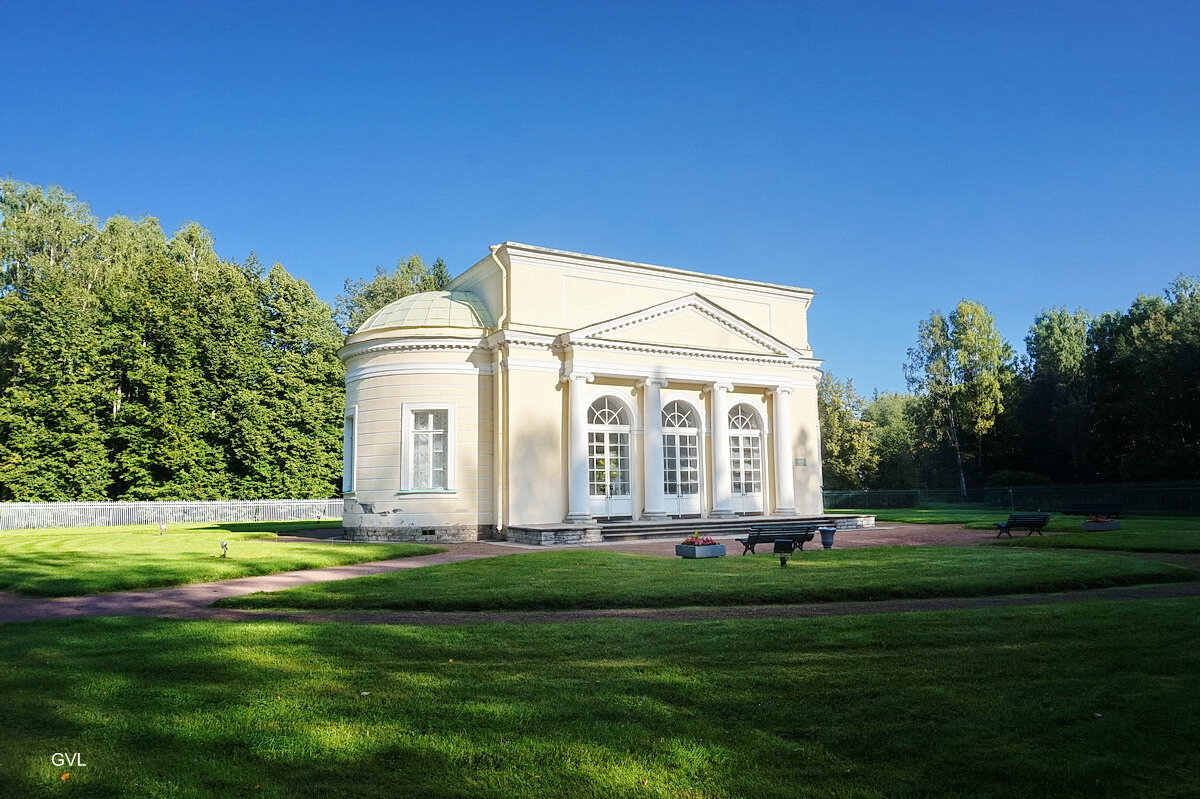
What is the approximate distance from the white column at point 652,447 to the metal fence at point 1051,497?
54.8ft

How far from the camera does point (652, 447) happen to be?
23.7 meters

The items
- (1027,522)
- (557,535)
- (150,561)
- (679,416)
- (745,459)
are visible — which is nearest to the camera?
(150,561)

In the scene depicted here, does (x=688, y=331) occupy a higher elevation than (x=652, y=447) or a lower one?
higher

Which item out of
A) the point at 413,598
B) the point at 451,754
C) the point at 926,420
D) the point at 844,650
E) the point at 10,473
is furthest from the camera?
the point at 926,420

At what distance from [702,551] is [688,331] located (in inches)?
418

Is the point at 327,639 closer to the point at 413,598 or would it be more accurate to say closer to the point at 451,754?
the point at 413,598

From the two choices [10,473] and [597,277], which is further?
[10,473]

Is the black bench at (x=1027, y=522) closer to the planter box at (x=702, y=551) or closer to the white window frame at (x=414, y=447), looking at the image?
the planter box at (x=702, y=551)

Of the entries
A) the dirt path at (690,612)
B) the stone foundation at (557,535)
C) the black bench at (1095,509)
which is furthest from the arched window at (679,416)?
the dirt path at (690,612)

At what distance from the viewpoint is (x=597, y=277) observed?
963 inches

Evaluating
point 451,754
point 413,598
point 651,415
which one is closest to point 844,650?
point 451,754

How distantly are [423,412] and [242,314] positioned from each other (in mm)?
19681

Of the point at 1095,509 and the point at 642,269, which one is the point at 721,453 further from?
the point at 1095,509

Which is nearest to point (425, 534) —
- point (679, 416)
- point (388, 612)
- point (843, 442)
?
point (679, 416)
